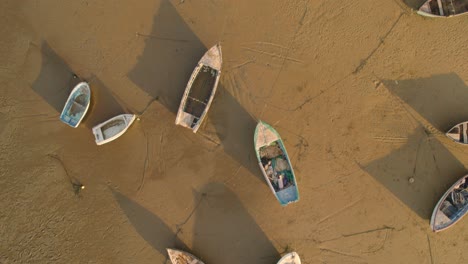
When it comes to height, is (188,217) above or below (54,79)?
below

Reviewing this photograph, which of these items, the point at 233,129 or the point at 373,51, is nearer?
the point at 373,51

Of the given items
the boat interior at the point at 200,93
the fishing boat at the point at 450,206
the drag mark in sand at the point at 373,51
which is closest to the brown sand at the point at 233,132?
the drag mark in sand at the point at 373,51

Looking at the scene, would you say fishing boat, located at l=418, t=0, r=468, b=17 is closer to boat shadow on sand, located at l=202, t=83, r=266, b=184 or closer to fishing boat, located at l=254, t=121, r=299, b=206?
fishing boat, located at l=254, t=121, r=299, b=206

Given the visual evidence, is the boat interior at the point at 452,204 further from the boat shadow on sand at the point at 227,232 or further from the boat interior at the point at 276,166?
the boat shadow on sand at the point at 227,232

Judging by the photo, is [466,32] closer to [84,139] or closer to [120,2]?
[120,2]

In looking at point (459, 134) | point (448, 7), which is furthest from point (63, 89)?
point (459, 134)

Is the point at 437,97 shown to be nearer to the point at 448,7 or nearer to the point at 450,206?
the point at 448,7
